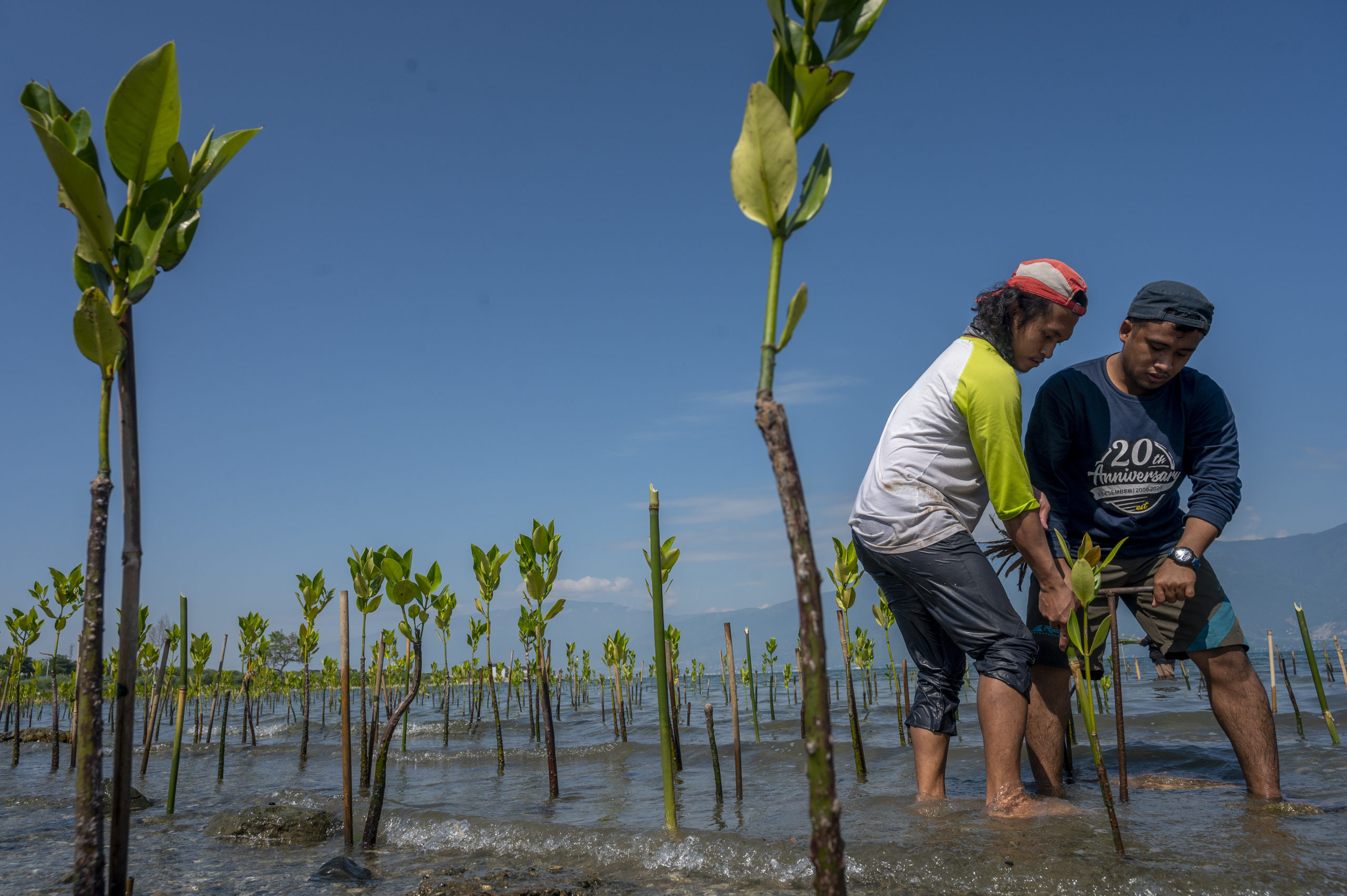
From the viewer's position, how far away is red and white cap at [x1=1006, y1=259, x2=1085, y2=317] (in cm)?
319

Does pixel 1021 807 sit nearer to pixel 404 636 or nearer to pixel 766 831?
pixel 766 831

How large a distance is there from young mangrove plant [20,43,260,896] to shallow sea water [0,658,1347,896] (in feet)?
6.08

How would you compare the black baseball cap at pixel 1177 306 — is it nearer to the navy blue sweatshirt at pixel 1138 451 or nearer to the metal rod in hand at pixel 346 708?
the navy blue sweatshirt at pixel 1138 451

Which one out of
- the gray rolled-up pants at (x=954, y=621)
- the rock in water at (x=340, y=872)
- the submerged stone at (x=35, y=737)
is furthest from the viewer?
the submerged stone at (x=35, y=737)

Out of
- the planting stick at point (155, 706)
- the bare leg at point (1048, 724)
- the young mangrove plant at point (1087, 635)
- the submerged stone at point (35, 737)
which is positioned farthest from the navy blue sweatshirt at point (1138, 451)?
the submerged stone at point (35, 737)

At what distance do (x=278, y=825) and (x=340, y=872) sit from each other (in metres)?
1.18

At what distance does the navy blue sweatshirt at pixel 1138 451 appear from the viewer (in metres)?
3.54

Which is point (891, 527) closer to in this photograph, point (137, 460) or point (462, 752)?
point (137, 460)

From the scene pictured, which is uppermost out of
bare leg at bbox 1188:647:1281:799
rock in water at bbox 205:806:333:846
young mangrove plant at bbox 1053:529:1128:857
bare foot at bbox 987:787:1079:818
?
young mangrove plant at bbox 1053:529:1128:857

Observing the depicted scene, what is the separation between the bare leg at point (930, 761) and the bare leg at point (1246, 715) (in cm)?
124

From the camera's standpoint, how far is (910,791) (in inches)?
167

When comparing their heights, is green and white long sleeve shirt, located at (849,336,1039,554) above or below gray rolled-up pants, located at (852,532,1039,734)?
above

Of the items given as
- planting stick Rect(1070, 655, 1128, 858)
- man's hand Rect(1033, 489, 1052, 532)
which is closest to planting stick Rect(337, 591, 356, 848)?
A: planting stick Rect(1070, 655, 1128, 858)

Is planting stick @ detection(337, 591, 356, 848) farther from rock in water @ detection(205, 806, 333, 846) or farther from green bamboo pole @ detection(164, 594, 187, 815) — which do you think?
green bamboo pole @ detection(164, 594, 187, 815)
